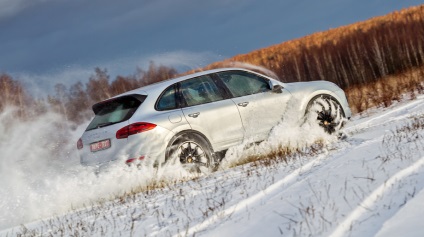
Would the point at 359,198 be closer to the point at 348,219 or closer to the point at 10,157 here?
the point at 348,219

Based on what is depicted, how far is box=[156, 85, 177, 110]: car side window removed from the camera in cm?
761

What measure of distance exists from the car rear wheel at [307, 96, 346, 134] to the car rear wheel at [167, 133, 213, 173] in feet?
7.41

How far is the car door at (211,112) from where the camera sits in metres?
7.80

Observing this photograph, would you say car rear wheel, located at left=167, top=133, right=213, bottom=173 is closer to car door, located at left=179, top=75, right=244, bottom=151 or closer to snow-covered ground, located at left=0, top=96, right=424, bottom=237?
car door, located at left=179, top=75, right=244, bottom=151

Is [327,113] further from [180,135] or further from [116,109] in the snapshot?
[116,109]

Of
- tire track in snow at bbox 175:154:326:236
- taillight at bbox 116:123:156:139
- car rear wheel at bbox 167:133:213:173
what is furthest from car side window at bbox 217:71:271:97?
tire track in snow at bbox 175:154:326:236

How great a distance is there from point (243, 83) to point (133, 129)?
2.24 metres

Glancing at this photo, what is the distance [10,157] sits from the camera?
31.6 feet

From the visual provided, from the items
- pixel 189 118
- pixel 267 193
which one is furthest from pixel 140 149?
pixel 267 193

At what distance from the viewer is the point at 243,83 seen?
8734 mm

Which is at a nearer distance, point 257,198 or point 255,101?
point 257,198

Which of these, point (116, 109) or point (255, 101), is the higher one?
point (116, 109)

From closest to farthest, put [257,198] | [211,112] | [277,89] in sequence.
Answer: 1. [257,198]
2. [211,112]
3. [277,89]

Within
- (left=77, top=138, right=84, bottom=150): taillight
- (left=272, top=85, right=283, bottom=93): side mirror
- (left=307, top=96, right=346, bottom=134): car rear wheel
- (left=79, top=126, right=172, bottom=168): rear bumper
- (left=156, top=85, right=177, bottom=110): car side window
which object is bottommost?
(left=307, top=96, right=346, bottom=134): car rear wheel
